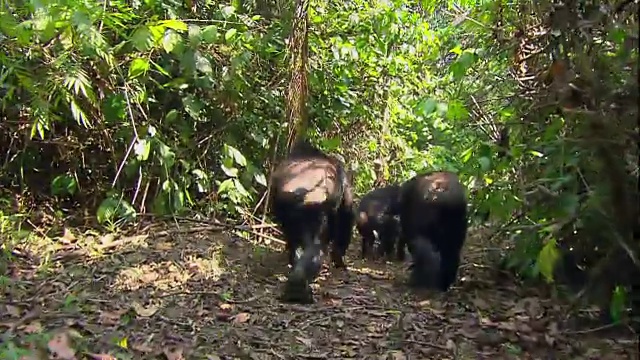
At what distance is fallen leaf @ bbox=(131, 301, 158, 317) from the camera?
14.7 feet

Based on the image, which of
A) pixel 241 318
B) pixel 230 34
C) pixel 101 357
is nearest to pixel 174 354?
pixel 101 357

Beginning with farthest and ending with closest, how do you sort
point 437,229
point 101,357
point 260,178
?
point 260,178
point 437,229
point 101,357

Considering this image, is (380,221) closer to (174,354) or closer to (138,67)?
(138,67)

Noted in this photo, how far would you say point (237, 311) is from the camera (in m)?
4.77

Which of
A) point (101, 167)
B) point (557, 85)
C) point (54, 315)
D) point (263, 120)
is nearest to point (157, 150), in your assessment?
point (101, 167)

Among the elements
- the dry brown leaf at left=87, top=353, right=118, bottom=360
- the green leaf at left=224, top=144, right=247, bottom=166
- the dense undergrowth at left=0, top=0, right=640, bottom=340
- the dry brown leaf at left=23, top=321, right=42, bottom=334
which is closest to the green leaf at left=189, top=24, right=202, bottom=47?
the dense undergrowth at left=0, top=0, right=640, bottom=340

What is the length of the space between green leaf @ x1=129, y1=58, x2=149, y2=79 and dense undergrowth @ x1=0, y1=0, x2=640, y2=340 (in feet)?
0.09

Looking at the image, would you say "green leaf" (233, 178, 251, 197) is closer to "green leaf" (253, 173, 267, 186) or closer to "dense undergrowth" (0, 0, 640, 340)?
"dense undergrowth" (0, 0, 640, 340)

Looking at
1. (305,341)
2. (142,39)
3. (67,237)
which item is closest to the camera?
(305,341)

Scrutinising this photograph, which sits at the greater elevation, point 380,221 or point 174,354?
point 380,221

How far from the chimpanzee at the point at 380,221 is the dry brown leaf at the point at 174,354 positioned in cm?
352

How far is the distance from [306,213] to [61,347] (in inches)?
85.3

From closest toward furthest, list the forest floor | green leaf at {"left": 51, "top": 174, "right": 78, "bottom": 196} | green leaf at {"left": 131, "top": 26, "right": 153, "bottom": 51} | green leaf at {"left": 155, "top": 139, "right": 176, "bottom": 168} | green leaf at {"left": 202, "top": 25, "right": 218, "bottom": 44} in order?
the forest floor → green leaf at {"left": 131, "top": 26, "right": 153, "bottom": 51} → green leaf at {"left": 202, "top": 25, "right": 218, "bottom": 44} → green leaf at {"left": 155, "top": 139, "right": 176, "bottom": 168} → green leaf at {"left": 51, "top": 174, "right": 78, "bottom": 196}

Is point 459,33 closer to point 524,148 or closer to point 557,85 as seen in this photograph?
point 524,148
